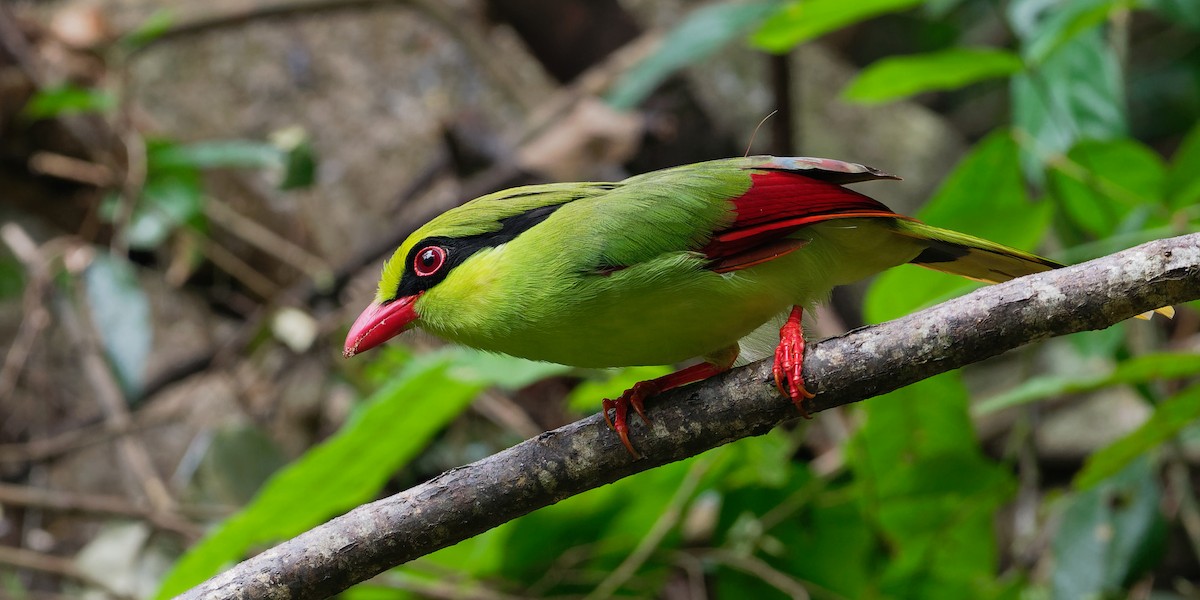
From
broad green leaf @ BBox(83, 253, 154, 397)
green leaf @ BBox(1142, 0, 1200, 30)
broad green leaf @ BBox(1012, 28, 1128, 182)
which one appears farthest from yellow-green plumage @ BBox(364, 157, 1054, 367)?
broad green leaf @ BBox(83, 253, 154, 397)

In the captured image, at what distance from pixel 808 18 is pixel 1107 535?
1943mm

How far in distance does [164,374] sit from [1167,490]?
15.5ft

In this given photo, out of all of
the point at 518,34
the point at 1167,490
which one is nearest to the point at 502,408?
the point at 518,34

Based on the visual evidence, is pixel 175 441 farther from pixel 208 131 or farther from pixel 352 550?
pixel 352 550

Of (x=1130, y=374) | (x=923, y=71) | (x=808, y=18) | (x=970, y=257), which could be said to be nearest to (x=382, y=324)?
(x=970, y=257)

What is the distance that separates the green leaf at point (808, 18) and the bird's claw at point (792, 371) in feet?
4.60

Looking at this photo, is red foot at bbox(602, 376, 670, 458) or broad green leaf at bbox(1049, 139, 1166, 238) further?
broad green leaf at bbox(1049, 139, 1166, 238)

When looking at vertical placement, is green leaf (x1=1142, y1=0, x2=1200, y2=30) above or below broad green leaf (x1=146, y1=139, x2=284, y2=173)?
below

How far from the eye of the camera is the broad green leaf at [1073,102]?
357 centimetres

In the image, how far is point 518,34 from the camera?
5.80m

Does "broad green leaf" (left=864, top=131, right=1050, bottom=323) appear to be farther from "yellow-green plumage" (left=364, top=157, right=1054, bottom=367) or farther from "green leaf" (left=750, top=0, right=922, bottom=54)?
"yellow-green plumage" (left=364, top=157, right=1054, bottom=367)

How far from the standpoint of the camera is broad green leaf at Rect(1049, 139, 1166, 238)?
312 centimetres

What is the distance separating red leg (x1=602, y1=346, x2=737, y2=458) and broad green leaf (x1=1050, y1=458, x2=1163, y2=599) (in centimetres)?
185

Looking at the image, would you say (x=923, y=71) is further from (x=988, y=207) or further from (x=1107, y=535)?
(x=1107, y=535)
